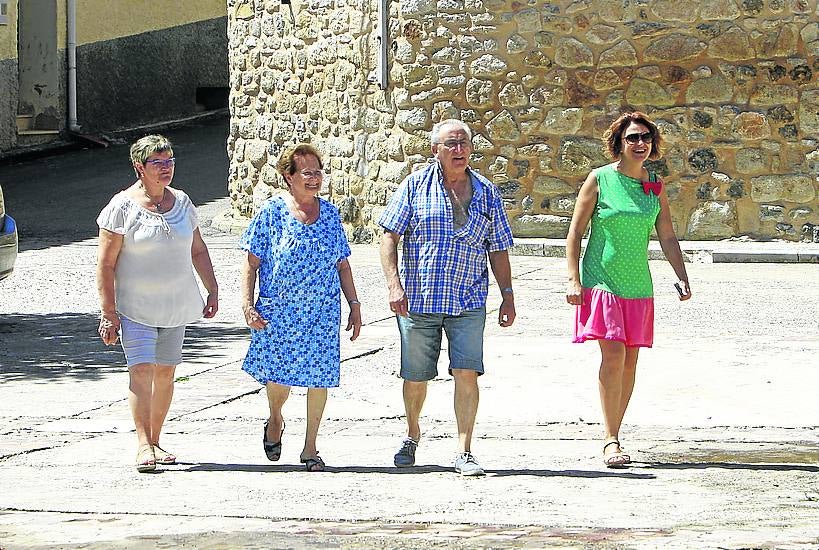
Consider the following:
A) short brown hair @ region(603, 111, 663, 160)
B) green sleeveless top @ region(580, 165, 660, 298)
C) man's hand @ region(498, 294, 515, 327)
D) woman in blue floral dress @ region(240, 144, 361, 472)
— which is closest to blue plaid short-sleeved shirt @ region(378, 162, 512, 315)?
man's hand @ region(498, 294, 515, 327)

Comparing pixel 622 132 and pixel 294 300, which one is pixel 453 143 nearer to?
pixel 622 132

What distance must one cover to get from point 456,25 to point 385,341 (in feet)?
22.2

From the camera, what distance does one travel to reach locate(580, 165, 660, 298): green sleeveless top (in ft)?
24.3

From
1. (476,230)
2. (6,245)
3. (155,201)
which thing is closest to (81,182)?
(6,245)

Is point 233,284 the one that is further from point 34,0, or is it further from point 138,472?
point 34,0

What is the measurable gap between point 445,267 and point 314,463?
42.4 inches

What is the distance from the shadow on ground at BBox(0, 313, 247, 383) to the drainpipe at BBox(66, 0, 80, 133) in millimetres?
14352

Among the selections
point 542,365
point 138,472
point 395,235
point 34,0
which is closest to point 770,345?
point 542,365

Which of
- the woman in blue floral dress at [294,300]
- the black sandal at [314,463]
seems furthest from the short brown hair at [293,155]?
the black sandal at [314,463]

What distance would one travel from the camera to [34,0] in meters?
26.0

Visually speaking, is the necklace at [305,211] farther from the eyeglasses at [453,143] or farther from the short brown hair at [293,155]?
the eyeglasses at [453,143]

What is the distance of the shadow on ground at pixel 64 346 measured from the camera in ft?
32.8

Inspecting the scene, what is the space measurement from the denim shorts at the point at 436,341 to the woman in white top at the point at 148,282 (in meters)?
1.02

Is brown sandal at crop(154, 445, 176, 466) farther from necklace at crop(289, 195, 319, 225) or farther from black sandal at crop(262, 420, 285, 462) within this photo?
necklace at crop(289, 195, 319, 225)
